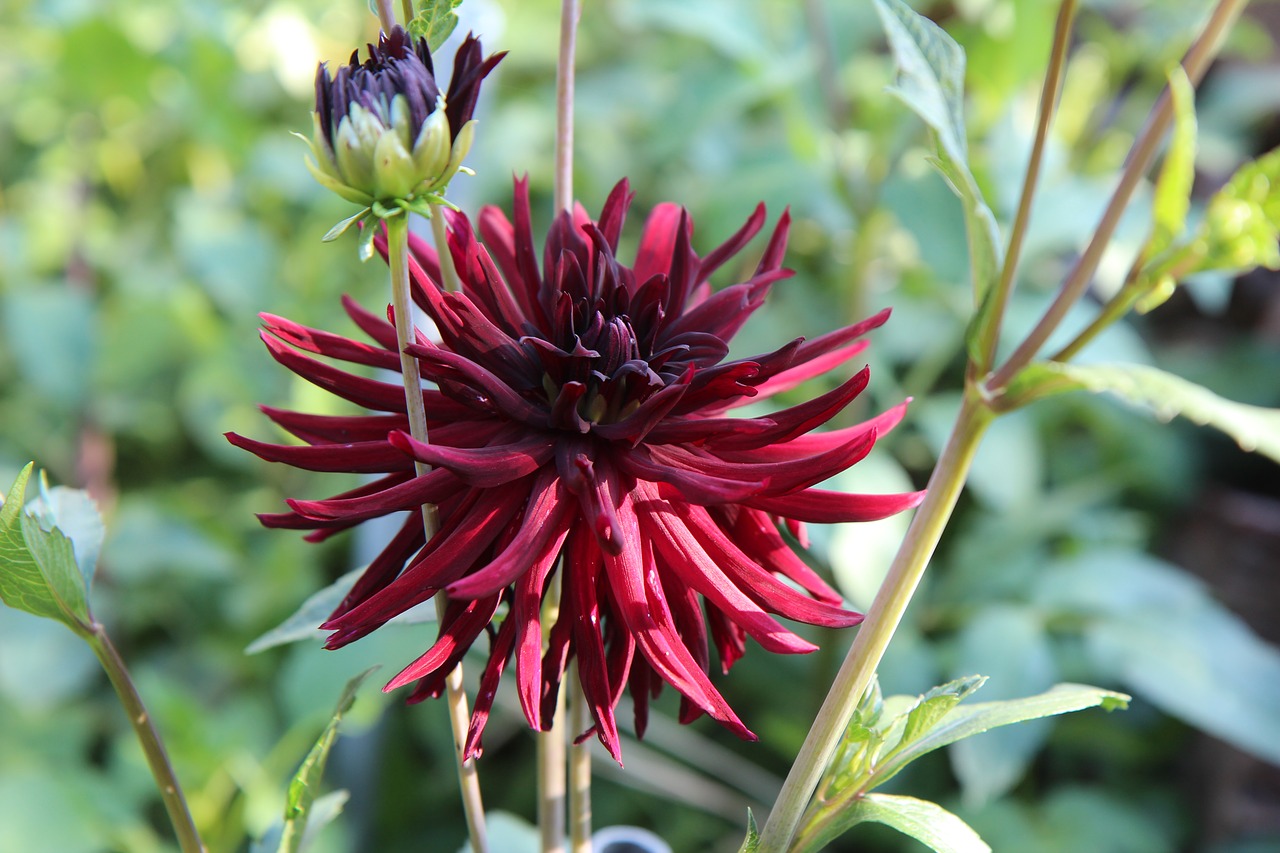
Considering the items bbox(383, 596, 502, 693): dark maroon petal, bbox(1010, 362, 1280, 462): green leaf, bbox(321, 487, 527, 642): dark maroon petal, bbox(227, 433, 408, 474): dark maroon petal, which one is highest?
bbox(1010, 362, 1280, 462): green leaf

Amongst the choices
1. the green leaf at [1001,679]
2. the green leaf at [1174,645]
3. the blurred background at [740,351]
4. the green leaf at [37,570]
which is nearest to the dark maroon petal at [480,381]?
the green leaf at [37,570]

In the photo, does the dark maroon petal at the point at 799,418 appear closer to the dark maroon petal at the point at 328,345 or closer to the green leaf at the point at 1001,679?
the dark maroon petal at the point at 328,345

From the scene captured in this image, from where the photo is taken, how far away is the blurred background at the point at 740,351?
73cm

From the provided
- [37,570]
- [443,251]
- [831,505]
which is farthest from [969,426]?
[37,570]

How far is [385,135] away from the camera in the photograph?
0.21m

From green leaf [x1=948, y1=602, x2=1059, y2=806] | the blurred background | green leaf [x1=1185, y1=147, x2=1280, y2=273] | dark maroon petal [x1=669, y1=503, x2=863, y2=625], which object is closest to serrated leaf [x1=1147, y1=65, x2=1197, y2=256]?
green leaf [x1=1185, y1=147, x2=1280, y2=273]

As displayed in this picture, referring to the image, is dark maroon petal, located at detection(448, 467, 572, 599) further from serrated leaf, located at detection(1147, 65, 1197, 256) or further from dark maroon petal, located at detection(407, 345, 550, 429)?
serrated leaf, located at detection(1147, 65, 1197, 256)

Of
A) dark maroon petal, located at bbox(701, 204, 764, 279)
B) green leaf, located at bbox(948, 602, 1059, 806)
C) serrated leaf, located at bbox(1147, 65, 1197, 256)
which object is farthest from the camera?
green leaf, located at bbox(948, 602, 1059, 806)

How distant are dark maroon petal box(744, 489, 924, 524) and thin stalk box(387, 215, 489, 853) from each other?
82mm

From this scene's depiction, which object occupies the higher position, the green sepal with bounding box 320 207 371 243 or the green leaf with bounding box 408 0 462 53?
the green leaf with bounding box 408 0 462 53

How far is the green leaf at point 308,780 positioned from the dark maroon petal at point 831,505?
11cm

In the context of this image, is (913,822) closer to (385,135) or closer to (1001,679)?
(385,135)

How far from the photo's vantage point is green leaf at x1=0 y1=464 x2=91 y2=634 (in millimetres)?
258

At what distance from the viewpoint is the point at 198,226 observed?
93 cm
